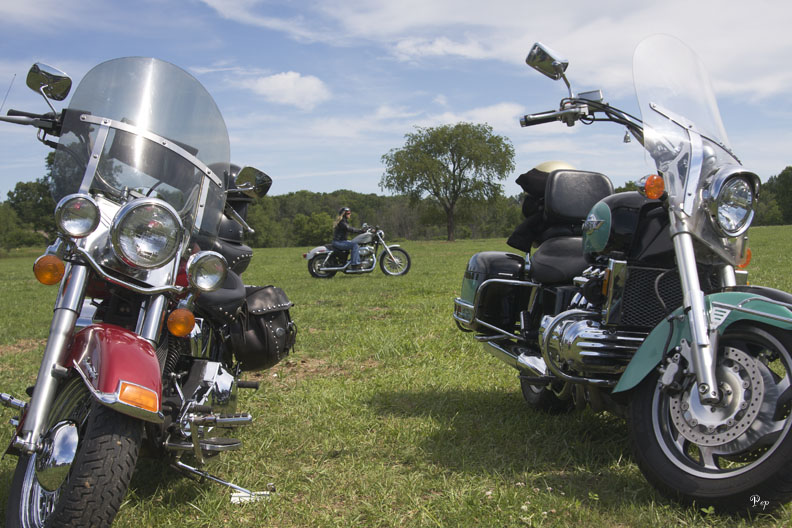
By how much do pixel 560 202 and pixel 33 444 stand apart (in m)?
2.68

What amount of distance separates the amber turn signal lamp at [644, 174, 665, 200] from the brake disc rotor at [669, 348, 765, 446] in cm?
68

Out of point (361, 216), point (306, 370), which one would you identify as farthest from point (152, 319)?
point (361, 216)

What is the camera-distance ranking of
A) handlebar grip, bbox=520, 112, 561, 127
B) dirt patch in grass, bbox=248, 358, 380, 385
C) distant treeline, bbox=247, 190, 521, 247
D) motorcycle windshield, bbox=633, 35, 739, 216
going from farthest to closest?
distant treeline, bbox=247, 190, 521, 247 → dirt patch in grass, bbox=248, 358, 380, 385 → handlebar grip, bbox=520, 112, 561, 127 → motorcycle windshield, bbox=633, 35, 739, 216

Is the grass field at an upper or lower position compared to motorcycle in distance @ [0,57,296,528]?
lower

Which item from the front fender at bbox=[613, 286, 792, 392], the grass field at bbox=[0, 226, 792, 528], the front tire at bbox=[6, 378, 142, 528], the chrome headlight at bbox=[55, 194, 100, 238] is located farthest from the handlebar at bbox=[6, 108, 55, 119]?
the front fender at bbox=[613, 286, 792, 392]

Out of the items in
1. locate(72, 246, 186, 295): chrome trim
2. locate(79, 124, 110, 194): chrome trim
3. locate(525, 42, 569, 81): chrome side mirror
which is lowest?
locate(72, 246, 186, 295): chrome trim

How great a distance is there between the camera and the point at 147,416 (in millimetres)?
2082

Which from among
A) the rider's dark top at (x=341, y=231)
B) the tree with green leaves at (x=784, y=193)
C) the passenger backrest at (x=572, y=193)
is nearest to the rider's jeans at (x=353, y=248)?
the rider's dark top at (x=341, y=231)

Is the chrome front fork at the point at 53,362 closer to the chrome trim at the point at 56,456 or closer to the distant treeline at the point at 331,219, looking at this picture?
the chrome trim at the point at 56,456

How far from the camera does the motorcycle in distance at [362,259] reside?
569 inches

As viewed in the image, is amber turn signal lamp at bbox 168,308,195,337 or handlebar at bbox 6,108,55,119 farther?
handlebar at bbox 6,108,55,119

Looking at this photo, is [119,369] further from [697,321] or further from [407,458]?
[697,321]

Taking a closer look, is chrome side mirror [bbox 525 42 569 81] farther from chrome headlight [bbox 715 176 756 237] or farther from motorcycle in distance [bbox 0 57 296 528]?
motorcycle in distance [bbox 0 57 296 528]

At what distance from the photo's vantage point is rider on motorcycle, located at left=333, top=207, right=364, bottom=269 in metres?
14.5
